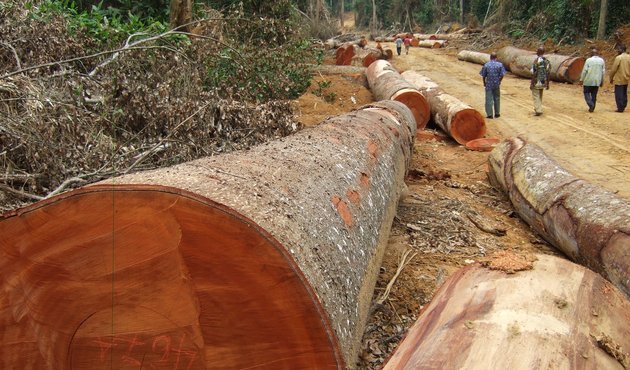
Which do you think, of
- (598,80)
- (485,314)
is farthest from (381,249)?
(598,80)

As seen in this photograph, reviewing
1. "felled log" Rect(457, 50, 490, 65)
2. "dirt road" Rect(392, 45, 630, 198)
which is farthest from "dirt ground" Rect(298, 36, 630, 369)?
"felled log" Rect(457, 50, 490, 65)

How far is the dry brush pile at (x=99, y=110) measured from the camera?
452 cm

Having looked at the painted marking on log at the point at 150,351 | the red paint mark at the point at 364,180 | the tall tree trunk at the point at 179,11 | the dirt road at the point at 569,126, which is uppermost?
the tall tree trunk at the point at 179,11

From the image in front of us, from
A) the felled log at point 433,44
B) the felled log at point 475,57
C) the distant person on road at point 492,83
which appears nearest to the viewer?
the distant person on road at point 492,83

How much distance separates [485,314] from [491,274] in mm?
375

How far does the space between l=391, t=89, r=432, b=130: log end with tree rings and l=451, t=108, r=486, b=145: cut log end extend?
106 cm

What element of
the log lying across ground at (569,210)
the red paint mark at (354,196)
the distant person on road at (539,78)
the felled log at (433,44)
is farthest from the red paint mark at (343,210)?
the felled log at (433,44)

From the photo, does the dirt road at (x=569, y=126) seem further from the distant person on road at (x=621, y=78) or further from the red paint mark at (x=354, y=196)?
the red paint mark at (x=354, y=196)

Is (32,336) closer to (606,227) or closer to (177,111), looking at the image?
(177,111)

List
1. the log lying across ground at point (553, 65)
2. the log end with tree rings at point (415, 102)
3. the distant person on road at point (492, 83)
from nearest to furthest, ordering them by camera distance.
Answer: the log end with tree rings at point (415, 102), the distant person on road at point (492, 83), the log lying across ground at point (553, 65)

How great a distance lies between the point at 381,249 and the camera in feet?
13.5

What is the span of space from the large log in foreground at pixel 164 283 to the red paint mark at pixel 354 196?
101cm

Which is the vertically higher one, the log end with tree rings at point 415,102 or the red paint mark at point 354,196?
the red paint mark at point 354,196

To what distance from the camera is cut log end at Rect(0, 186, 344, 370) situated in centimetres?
214
